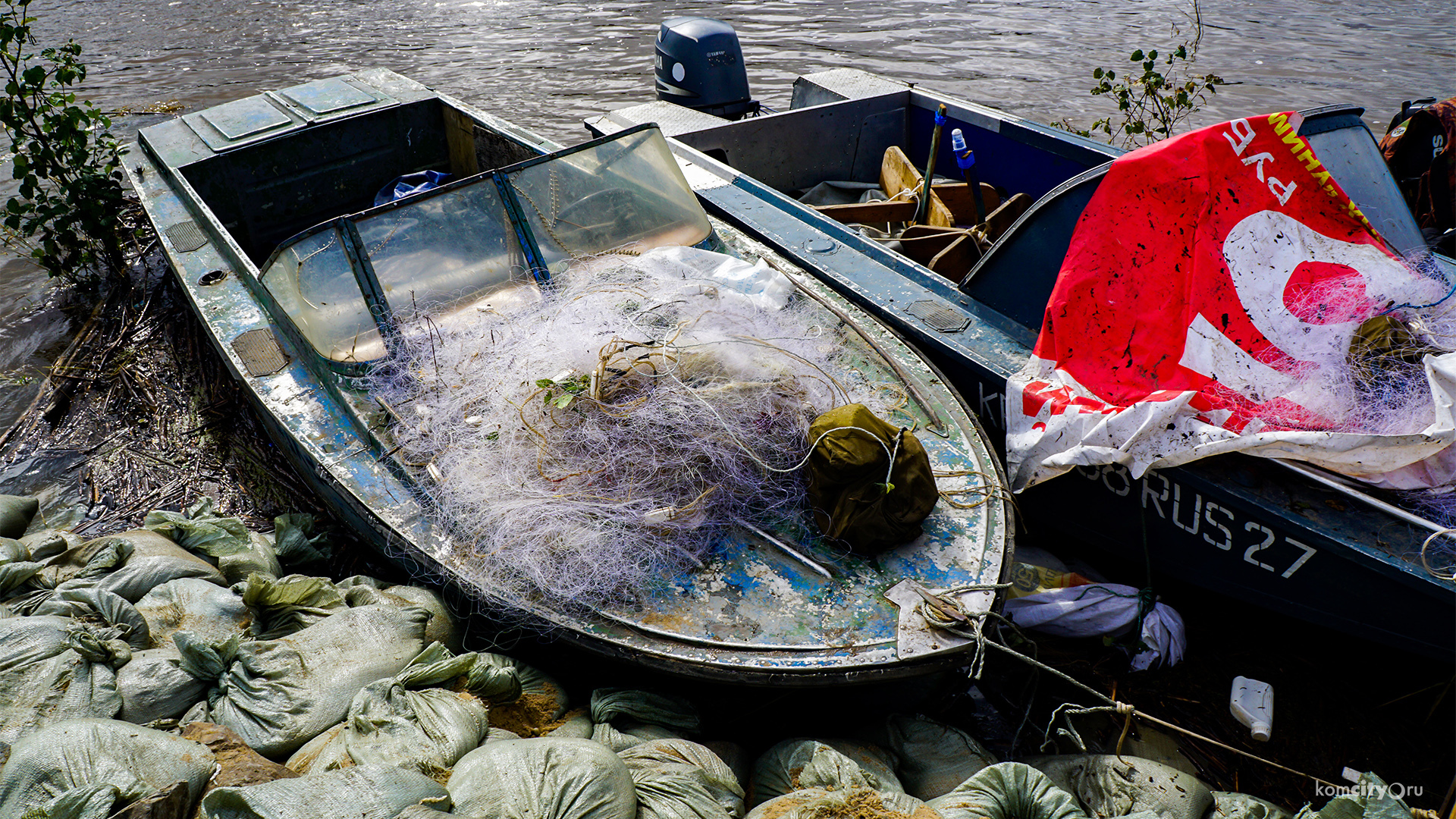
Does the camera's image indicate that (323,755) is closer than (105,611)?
Yes

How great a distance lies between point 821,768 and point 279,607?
6.45 ft

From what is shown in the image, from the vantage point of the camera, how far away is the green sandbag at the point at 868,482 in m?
2.88

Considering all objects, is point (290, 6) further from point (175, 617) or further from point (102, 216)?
point (175, 617)

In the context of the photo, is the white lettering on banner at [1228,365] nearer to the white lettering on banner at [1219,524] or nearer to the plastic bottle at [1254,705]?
the white lettering on banner at [1219,524]

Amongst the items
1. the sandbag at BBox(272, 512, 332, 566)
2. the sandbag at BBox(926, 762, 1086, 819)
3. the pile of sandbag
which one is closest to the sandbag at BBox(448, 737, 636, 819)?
the pile of sandbag

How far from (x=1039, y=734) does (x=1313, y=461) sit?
4.57 feet

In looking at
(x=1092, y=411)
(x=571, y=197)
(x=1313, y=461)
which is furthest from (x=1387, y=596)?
(x=571, y=197)

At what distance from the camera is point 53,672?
2.62 meters

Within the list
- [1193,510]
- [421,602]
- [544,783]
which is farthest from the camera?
[421,602]

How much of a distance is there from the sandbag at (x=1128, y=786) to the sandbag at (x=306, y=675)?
2211 millimetres

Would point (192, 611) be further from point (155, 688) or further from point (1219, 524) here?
point (1219, 524)

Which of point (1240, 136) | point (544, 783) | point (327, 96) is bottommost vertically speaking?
point (544, 783)

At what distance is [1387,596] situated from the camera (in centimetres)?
271

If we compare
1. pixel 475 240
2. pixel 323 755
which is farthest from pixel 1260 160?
pixel 323 755
